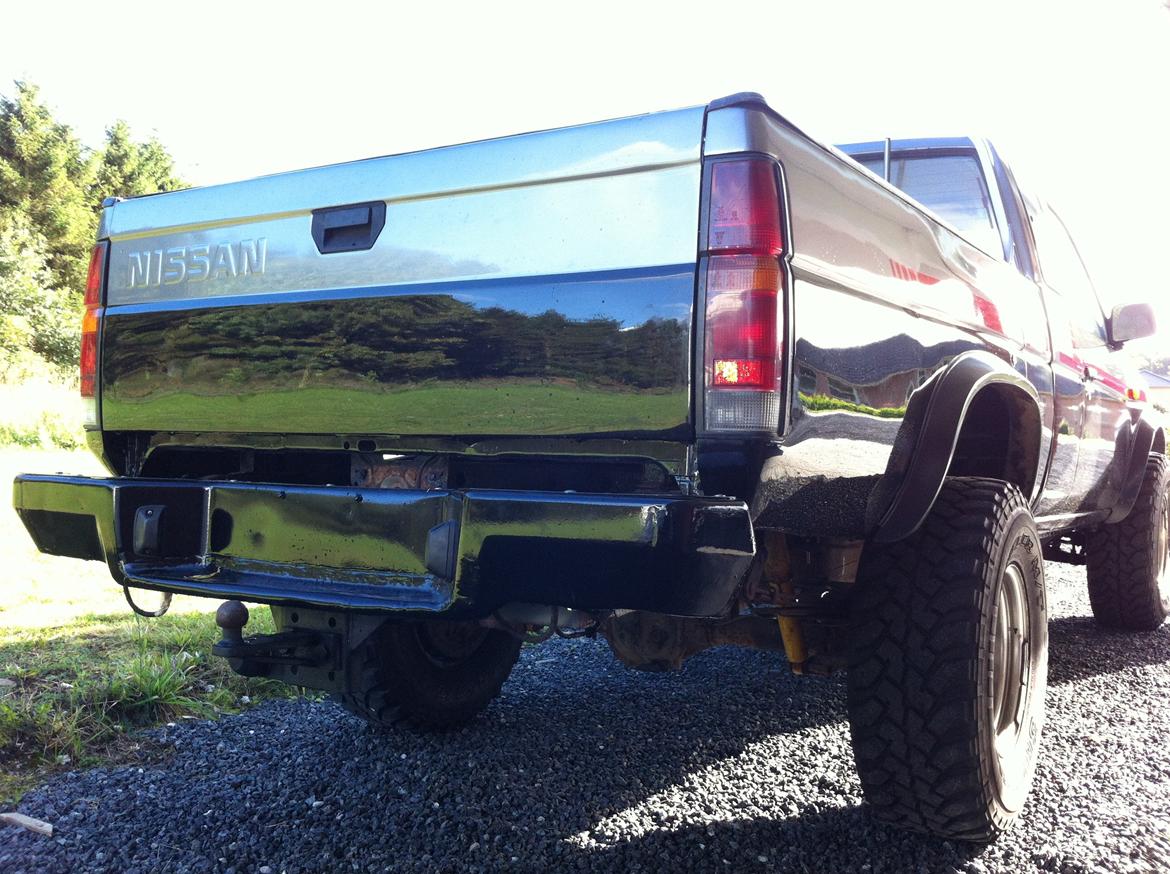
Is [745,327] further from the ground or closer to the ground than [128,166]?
closer to the ground

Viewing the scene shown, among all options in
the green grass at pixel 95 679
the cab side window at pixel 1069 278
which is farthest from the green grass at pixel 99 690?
the cab side window at pixel 1069 278

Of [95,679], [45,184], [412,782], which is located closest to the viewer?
[412,782]

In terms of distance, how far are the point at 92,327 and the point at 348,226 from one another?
2.90 ft

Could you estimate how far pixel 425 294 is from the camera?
204 centimetres

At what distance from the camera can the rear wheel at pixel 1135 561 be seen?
14.1 ft

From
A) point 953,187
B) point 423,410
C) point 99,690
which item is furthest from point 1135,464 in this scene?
point 99,690

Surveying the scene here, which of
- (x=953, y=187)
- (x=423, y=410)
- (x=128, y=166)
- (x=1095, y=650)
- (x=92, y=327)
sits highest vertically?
(x=128, y=166)

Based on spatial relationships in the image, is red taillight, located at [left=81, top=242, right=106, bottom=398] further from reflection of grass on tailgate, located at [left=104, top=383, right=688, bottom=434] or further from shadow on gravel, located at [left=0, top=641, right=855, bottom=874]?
shadow on gravel, located at [left=0, top=641, right=855, bottom=874]

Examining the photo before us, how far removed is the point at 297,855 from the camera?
2.19 meters

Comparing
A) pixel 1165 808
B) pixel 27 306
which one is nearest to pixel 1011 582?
pixel 1165 808

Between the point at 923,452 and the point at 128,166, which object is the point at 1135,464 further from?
the point at 128,166

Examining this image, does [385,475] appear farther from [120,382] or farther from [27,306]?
[27,306]

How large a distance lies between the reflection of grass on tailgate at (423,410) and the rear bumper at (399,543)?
18 centimetres

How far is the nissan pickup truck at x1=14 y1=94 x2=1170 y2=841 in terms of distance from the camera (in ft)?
5.72
